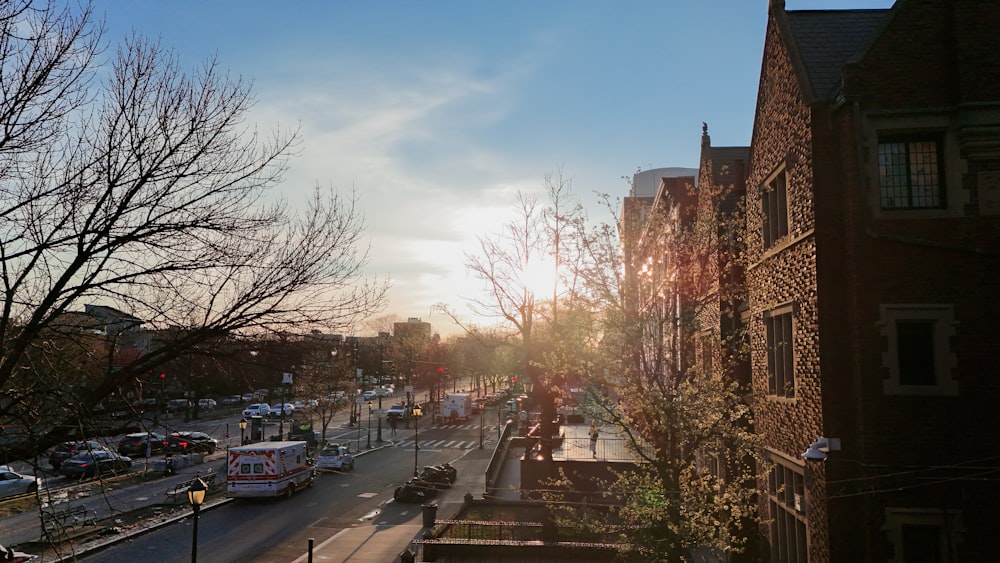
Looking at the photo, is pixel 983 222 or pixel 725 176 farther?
pixel 725 176

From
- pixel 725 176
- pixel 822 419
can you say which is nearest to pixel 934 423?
pixel 822 419

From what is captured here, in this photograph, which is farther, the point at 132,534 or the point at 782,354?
the point at 132,534

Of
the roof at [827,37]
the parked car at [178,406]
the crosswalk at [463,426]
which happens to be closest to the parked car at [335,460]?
the parked car at [178,406]

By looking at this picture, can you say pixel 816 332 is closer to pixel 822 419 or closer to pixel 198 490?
pixel 822 419

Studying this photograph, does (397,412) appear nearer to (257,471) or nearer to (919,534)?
(257,471)

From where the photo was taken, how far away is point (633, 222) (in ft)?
57.2

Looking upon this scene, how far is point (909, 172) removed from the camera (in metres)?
12.9

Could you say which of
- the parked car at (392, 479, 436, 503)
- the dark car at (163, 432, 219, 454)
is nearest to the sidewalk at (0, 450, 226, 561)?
the dark car at (163, 432, 219, 454)

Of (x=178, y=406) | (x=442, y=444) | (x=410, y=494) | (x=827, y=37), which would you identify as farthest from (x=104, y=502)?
(x=827, y=37)

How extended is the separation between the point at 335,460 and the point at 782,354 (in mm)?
31491

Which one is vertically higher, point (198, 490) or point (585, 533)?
point (198, 490)

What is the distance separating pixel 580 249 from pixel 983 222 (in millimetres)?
8378

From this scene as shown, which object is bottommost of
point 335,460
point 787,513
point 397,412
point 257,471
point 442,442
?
point 442,442

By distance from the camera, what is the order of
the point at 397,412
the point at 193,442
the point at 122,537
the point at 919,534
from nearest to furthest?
the point at 193,442 < the point at 919,534 < the point at 122,537 < the point at 397,412
